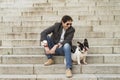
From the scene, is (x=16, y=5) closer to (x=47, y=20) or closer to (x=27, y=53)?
(x=47, y=20)

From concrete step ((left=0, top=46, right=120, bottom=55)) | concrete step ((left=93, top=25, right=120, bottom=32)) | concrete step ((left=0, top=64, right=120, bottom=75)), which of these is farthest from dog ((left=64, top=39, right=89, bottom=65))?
concrete step ((left=93, top=25, right=120, bottom=32))

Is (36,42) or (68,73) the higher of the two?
(36,42)

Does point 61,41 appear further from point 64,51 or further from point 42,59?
point 42,59

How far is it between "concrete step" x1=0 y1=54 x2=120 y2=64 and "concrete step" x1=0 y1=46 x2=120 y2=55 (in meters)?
0.32

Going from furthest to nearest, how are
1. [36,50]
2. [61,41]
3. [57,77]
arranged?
[36,50] → [61,41] → [57,77]

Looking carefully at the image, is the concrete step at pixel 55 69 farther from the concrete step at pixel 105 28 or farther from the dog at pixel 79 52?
the concrete step at pixel 105 28

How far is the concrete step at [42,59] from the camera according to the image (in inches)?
252

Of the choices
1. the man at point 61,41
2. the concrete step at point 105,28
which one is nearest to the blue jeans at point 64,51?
the man at point 61,41

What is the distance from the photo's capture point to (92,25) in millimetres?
8078

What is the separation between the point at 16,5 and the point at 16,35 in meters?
2.68

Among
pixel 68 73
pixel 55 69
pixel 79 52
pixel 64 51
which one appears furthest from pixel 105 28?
pixel 68 73

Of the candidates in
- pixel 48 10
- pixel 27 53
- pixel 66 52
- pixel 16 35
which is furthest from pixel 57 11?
pixel 66 52

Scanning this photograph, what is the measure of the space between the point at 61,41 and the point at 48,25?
6.57ft

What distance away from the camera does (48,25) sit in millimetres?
8203
